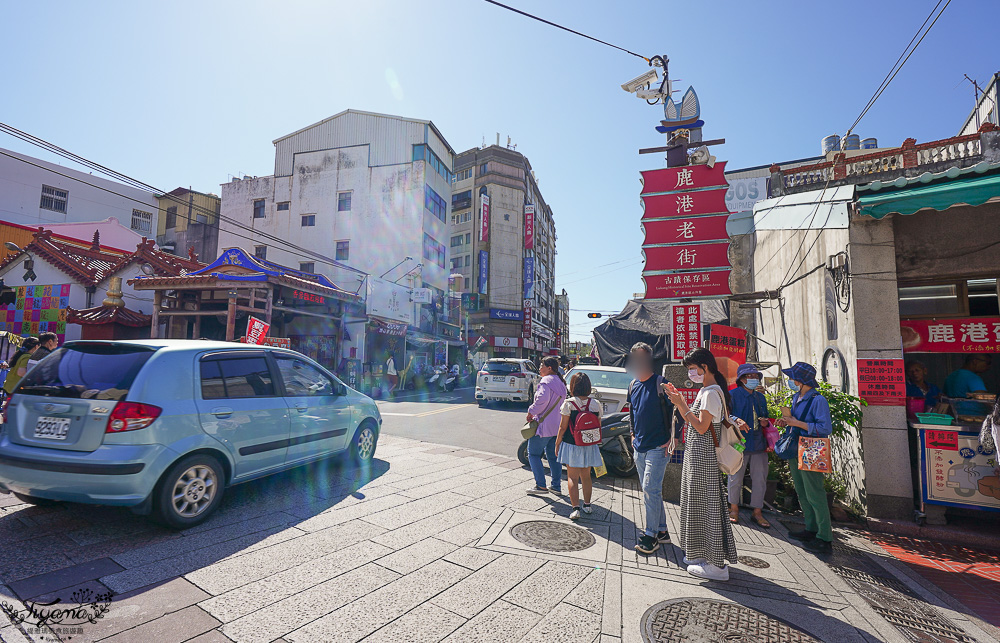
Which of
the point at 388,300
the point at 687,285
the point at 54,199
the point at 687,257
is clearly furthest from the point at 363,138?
the point at 687,285

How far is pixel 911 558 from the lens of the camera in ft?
14.1

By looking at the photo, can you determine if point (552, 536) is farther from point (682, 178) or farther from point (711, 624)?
point (682, 178)

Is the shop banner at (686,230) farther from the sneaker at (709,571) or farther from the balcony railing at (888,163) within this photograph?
the sneaker at (709,571)

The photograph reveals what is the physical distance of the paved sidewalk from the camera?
8.98 feet

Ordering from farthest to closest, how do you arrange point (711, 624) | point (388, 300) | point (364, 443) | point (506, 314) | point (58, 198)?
point (506, 314), point (58, 198), point (388, 300), point (364, 443), point (711, 624)

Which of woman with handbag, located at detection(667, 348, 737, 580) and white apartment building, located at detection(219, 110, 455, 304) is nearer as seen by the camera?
woman with handbag, located at detection(667, 348, 737, 580)

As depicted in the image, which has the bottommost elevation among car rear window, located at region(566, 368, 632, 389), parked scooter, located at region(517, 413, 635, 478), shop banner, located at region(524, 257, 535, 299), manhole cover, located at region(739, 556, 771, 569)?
manhole cover, located at region(739, 556, 771, 569)

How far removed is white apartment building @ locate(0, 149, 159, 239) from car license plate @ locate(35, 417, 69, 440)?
85.0ft

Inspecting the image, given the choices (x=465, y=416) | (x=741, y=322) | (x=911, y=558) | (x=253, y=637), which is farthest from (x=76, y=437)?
(x=741, y=322)

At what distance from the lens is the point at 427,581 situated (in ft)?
10.8

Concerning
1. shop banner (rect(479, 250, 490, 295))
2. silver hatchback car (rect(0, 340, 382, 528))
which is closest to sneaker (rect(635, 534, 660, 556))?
silver hatchback car (rect(0, 340, 382, 528))

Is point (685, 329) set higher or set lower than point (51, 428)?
higher

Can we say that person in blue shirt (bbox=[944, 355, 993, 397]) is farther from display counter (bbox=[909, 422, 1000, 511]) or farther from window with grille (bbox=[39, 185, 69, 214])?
window with grille (bbox=[39, 185, 69, 214])

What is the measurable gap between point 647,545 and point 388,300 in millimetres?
22829
